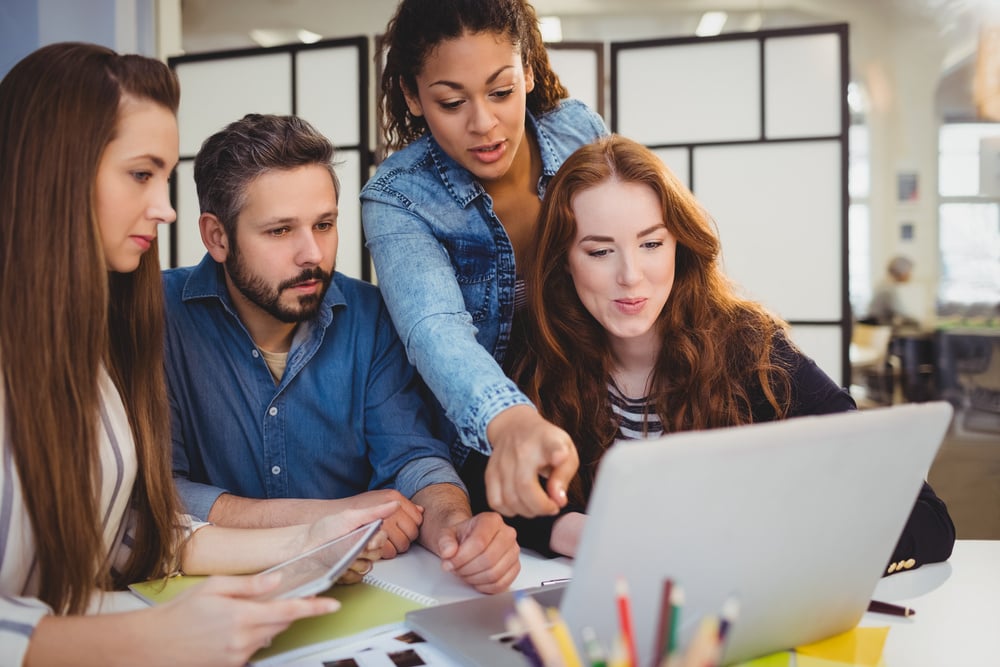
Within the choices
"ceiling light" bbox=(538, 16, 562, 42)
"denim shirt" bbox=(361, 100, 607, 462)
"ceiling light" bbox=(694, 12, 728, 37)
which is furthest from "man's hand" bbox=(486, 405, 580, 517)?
"ceiling light" bbox=(694, 12, 728, 37)

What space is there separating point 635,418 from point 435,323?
18.5 inches

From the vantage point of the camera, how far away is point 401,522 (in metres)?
1.34

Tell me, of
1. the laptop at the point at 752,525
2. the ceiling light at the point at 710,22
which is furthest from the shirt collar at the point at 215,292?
the ceiling light at the point at 710,22

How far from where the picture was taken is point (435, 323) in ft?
4.47

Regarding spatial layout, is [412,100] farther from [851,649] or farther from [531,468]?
[851,649]

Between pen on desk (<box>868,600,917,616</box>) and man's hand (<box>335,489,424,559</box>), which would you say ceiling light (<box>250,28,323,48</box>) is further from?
pen on desk (<box>868,600,917,616</box>)

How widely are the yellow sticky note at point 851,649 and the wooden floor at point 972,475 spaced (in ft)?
10.7

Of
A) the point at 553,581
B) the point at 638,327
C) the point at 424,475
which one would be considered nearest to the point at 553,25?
the point at 638,327

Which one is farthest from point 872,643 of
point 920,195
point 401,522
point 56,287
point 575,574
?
point 920,195

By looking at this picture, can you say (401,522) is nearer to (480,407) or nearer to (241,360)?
(480,407)

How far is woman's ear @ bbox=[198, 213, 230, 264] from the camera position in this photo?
5.57 feet

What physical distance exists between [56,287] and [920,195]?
6.06 m

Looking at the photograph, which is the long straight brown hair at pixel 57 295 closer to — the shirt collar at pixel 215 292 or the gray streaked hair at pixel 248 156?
the gray streaked hair at pixel 248 156

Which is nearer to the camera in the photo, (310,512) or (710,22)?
(310,512)
